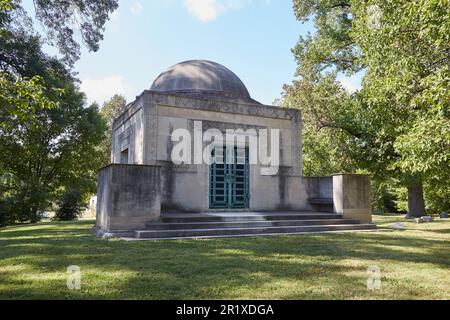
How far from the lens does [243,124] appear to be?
13.9 meters

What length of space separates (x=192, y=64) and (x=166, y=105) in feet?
15.6

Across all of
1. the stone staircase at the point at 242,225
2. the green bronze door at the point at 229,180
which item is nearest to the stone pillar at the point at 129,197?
the stone staircase at the point at 242,225

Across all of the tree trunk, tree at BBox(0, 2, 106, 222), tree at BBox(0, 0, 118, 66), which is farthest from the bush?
the tree trunk

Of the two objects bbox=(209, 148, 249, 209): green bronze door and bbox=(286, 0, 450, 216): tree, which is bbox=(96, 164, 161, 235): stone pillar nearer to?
bbox=(209, 148, 249, 209): green bronze door

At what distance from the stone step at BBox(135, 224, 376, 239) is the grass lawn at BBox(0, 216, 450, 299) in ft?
2.75

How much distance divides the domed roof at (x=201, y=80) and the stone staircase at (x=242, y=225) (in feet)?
21.0

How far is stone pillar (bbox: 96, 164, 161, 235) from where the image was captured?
9.32 metres

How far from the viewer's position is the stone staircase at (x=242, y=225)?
9.39 metres

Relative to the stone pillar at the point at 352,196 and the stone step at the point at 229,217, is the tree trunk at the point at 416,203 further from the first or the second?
the stone step at the point at 229,217

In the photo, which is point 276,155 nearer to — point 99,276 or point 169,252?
point 169,252

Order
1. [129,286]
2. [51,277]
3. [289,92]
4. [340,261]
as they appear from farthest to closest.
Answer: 1. [289,92]
2. [340,261]
3. [51,277]
4. [129,286]

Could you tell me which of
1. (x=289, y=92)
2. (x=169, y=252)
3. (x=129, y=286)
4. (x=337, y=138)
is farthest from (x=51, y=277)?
(x=289, y=92)

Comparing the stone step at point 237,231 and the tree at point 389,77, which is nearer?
the tree at point 389,77

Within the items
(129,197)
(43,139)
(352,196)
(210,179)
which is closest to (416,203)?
(352,196)
